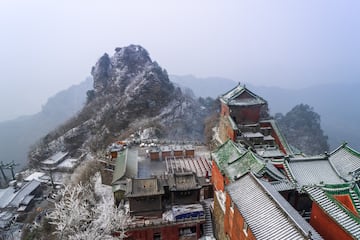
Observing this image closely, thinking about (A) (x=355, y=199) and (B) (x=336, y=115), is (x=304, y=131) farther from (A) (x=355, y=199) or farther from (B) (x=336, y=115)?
→ (B) (x=336, y=115)

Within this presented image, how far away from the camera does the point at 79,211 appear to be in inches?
727

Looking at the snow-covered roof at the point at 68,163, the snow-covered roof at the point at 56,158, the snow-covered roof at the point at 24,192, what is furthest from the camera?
the snow-covered roof at the point at 56,158

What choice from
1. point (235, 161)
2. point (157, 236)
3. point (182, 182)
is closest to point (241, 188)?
point (235, 161)

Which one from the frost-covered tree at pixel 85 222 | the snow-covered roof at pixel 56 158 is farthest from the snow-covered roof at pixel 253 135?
the snow-covered roof at pixel 56 158

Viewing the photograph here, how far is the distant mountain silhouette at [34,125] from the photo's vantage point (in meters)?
79.7

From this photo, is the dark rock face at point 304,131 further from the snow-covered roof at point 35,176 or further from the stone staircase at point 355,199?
the snow-covered roof at point 35,176

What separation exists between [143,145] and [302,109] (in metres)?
49.1

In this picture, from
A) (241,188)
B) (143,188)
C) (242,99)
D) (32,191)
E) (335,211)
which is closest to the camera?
(335,211)

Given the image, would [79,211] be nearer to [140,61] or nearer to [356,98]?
[140,61]

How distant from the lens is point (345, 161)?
18.8 metres

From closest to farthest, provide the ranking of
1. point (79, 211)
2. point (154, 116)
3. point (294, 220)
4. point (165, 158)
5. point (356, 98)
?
point (294, 220) < point (79, 211) < point (165, 158) < point (154, 116) < point (356, 98)

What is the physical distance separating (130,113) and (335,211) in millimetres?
42327

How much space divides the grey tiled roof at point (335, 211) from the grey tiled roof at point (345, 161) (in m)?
5.60

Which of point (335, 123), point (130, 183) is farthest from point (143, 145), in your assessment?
point (335, 123)
